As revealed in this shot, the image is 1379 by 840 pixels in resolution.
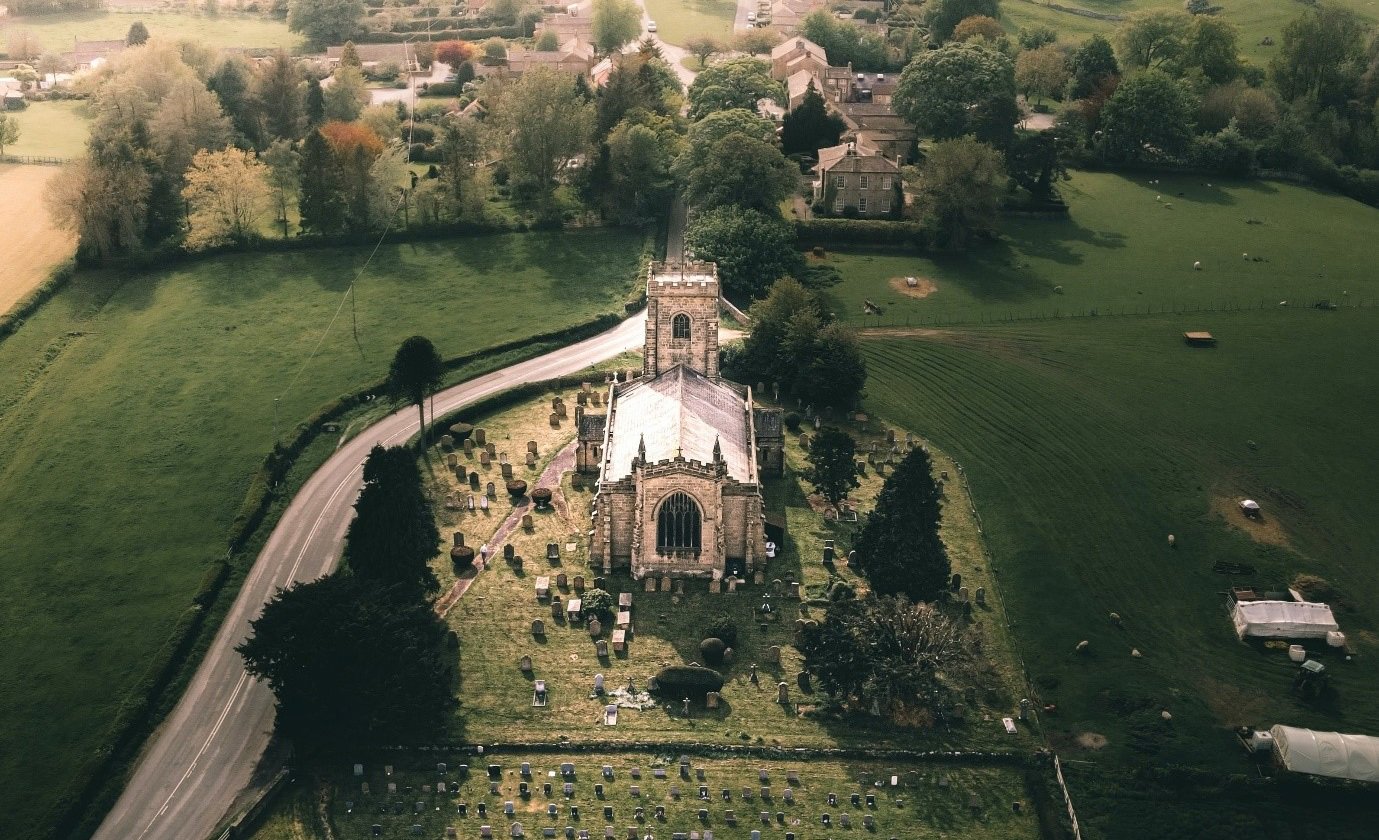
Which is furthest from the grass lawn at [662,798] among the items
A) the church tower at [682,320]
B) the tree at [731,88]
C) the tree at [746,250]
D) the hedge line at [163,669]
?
the tree at [731,88]

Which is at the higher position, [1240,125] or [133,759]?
[1240,125]

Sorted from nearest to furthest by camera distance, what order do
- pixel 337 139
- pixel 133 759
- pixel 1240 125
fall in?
pixel 133 759 < pixel 337 139 < pixel 1240 125

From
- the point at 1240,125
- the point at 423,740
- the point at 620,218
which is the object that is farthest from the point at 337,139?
the point at 1240,125

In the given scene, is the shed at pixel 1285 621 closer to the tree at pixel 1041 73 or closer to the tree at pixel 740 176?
the tree at pixel 740 176

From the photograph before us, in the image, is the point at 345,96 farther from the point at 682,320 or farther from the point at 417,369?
the point at 682,320

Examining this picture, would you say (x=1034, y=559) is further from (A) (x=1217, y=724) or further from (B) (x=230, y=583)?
(B) (x=230, y=583)

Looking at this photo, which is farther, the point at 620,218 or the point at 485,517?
the point at 620,218
